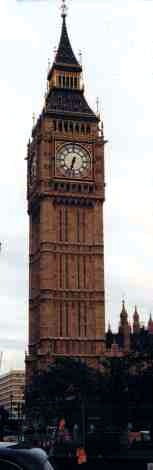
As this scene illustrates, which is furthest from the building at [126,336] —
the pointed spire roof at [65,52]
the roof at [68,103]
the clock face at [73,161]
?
the pointed spire roof at [65,52]

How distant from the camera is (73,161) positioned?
9562cm

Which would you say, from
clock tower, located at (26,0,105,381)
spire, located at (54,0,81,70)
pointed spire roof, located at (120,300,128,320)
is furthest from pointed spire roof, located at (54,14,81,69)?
pointed spire roof, located at (120,300,128,320)

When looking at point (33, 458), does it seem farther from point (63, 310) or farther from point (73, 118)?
point (73, 118)

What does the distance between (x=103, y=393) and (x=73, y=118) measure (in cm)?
4288

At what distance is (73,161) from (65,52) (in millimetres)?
18428

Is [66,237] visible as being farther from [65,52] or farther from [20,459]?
[20,459]

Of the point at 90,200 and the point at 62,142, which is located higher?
the point at 62,142

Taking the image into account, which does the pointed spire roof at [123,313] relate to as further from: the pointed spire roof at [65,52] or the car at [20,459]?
the car at [20,459]

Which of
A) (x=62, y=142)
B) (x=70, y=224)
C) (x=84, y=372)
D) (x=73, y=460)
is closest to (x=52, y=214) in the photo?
(x=70, y=224)

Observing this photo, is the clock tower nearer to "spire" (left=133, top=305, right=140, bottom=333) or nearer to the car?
"spire" (left=133, top=305, right=140, bottom=333)

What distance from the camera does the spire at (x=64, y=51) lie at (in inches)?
4122

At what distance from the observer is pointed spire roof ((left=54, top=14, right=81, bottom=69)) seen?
343 ft

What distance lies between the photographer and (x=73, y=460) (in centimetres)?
2628

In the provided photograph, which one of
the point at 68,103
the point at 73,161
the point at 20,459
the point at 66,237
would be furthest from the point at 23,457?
the point at 68,103
